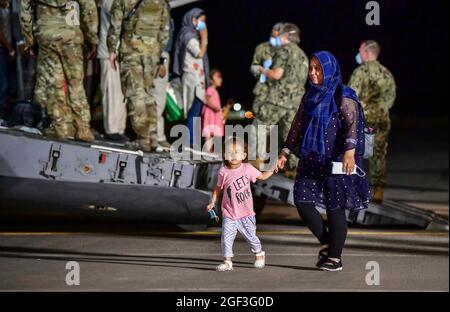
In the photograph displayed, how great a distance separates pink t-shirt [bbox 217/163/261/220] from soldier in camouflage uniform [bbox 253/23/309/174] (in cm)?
413

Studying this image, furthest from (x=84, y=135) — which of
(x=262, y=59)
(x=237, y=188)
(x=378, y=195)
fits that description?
(x=237, y=188)

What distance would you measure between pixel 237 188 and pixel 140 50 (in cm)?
397

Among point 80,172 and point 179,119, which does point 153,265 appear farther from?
point 179,119

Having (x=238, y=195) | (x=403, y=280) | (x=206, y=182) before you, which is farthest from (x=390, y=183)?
(x=238, y=195)

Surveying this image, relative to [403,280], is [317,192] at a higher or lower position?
higher

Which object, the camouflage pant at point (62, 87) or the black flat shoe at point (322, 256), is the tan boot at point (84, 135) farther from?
the black flat shoe at point (322, 256)

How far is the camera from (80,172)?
1038 cm

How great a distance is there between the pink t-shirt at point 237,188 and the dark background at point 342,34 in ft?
10.6

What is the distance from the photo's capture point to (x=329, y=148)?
24.0 ft

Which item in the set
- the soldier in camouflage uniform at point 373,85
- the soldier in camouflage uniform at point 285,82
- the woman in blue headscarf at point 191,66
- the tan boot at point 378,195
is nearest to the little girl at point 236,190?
the soldier in camouflage uniform at point 285,82

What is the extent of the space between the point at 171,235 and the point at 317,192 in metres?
3.00

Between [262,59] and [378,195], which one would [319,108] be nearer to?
[378,195]

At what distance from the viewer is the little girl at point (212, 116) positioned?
511 inches

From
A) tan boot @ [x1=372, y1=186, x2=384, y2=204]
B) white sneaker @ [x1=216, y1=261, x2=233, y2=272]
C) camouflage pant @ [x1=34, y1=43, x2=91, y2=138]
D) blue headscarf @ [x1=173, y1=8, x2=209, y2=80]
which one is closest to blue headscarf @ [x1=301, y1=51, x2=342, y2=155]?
white sneaker @ [x1=216, y1=261, x2=233, y2=272]
